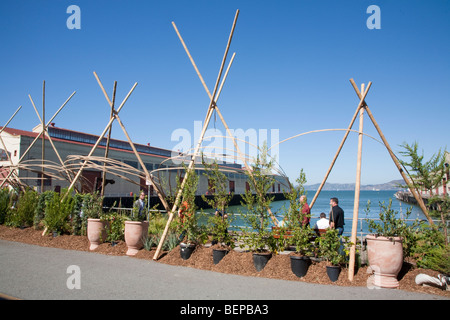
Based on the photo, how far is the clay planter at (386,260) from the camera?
6262 millimetres

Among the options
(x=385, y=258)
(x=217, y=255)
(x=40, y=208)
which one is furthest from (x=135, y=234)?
(x=385, y=258)

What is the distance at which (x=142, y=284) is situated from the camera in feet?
21.2

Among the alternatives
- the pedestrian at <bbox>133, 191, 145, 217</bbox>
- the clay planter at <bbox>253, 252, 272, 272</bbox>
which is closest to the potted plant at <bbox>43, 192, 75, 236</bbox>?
the pedestrian at <bbox>133, 191, 145, 217</bbox>

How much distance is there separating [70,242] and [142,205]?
106 inches

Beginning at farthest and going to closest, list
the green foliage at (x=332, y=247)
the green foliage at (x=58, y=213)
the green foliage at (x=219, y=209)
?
1. the green foliage at (x=58, y=213)
2. the green foliage at (x=219, y=209)
3. the green foliage at (x=332, y=247)

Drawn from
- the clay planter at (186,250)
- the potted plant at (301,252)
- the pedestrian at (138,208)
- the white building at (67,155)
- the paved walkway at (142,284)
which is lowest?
the paved walkway at (142,284)

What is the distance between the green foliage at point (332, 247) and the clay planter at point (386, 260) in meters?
0.58

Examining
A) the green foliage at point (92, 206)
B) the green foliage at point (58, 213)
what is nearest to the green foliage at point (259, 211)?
the green foliage at point (92, 206)

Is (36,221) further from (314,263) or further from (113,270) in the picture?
(314,263)

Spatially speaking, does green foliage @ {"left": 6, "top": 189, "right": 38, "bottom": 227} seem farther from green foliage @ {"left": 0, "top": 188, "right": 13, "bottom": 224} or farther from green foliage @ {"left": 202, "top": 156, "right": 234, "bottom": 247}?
green foliage @ {"left": 202, "top": 156, "right": 234, "bottom": 247}

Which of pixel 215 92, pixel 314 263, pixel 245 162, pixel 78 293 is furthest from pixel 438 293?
pixel 215 92

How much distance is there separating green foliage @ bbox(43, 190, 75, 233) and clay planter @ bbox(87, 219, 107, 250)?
1.89 meters

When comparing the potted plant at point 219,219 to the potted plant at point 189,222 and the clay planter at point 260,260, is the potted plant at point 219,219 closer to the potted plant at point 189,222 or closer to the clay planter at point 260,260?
the potted plant at point 189,222
